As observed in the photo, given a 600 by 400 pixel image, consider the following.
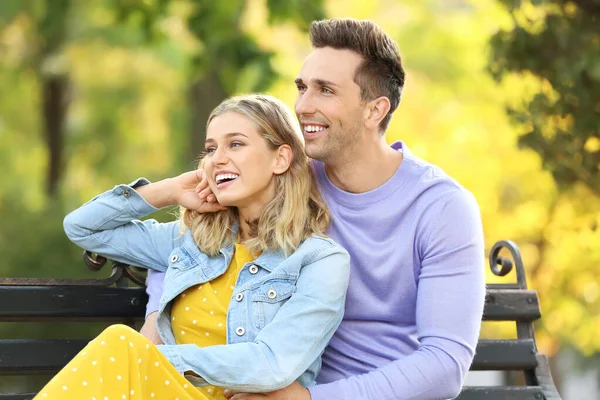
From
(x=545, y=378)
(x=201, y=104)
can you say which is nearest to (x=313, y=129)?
(x=545, y=378)

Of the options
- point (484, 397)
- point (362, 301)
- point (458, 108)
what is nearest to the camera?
point (362, 301)

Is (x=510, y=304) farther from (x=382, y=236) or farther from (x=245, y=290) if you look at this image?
(x=245, y=290)

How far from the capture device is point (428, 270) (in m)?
3.67

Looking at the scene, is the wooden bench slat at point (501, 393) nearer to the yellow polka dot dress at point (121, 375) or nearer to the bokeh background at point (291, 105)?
the yellow polka dot dress at point (121, 375)

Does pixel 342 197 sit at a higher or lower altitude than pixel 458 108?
lower

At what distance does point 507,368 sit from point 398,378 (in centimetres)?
129

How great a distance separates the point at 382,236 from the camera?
382 cm

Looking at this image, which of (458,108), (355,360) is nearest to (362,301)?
(355,360)

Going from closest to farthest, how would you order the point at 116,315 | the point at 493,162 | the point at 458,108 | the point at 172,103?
the point at 116,315 → the point at 493,162 → the point at 458,108 → the point at 172,103

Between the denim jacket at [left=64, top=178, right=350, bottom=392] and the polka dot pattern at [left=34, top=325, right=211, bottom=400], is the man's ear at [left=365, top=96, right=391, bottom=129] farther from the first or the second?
the polka dot pattern at [left=34, top=325, right=211, bottom=400]

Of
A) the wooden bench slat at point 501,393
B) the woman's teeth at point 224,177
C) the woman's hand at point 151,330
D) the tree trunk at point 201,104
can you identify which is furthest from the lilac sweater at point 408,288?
the tree trunk at point 201,104

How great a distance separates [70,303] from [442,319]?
1465 millimetres

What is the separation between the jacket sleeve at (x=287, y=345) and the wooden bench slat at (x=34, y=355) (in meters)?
0.87

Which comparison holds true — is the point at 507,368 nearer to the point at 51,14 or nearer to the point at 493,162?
the point at 51,14
